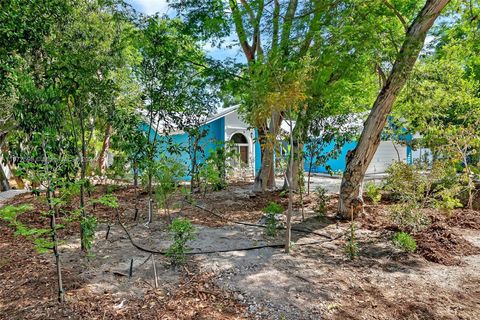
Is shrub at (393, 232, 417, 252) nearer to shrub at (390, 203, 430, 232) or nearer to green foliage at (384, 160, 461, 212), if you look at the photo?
shrub at (390, 203, 430, 232)

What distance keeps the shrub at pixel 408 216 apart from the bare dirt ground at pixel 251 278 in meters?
0.20

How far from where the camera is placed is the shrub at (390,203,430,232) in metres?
5.22

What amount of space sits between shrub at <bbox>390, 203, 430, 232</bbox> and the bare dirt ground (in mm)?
202

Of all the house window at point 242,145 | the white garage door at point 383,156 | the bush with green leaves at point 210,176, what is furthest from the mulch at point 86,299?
the white garage door at point 383,156

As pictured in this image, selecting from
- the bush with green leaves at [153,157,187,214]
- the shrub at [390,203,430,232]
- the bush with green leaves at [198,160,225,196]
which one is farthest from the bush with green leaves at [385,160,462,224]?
the bush with green leaves at [198,160,225,196]

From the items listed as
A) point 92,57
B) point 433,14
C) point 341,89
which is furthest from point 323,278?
point 341,89

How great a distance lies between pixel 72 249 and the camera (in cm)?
448

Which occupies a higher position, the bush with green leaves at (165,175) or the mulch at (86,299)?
the bush with green leaves at (165,175)

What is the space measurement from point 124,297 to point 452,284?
13.1ft

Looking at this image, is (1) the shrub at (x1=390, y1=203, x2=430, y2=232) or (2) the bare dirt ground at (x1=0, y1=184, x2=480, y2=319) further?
(1) the shrub at (x1=390, y1=203, x2=430, y2=232)

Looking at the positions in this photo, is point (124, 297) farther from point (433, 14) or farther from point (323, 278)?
point (433, 14)

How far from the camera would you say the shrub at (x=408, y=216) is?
5.22 metres

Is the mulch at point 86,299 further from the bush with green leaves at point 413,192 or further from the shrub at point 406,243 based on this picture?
the bush with green leaves at point 413,192

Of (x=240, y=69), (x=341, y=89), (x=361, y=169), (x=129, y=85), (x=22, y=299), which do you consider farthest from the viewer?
(x=129, y=85)
